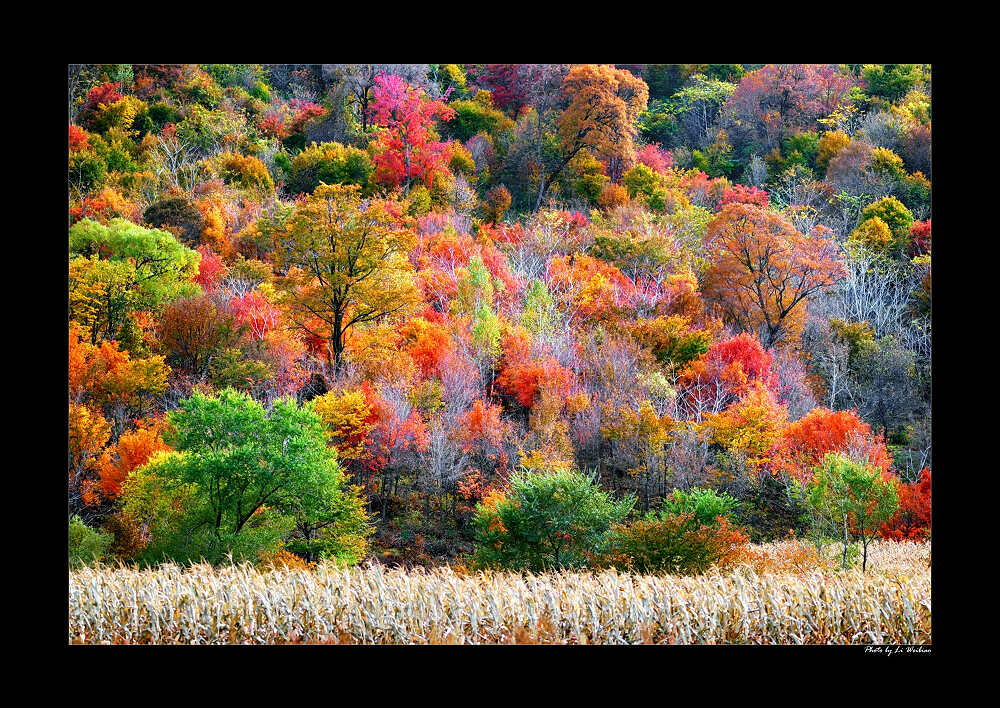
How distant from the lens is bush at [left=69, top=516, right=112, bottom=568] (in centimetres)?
1844

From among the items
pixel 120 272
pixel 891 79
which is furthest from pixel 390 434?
pixel 891 79

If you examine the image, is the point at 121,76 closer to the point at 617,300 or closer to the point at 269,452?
the point at 617,300

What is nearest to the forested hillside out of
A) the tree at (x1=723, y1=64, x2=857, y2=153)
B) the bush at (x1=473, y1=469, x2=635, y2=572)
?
A: the bush at (x1=473, y1=469, x2=635, y2=572)

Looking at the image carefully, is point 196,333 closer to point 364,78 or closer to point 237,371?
point 237,371

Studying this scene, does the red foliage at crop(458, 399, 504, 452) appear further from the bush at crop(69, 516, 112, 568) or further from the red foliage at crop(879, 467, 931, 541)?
the red foliage at crop(879, 467, 931, 541)

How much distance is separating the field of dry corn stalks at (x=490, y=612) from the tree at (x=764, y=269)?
2114 centimetres

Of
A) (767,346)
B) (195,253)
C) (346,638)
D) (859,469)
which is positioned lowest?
(346,638)

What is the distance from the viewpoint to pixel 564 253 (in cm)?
4006

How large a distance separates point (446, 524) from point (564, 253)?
65.0 feet

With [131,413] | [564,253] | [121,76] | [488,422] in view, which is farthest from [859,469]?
[121,76]

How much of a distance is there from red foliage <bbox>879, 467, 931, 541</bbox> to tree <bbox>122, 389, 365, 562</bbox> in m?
13.3

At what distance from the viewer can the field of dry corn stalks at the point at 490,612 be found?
1426 cm

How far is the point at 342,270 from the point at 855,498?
16844mm

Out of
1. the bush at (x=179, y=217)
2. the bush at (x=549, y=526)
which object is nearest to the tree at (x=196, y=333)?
the bush at (x=179, y=217)
